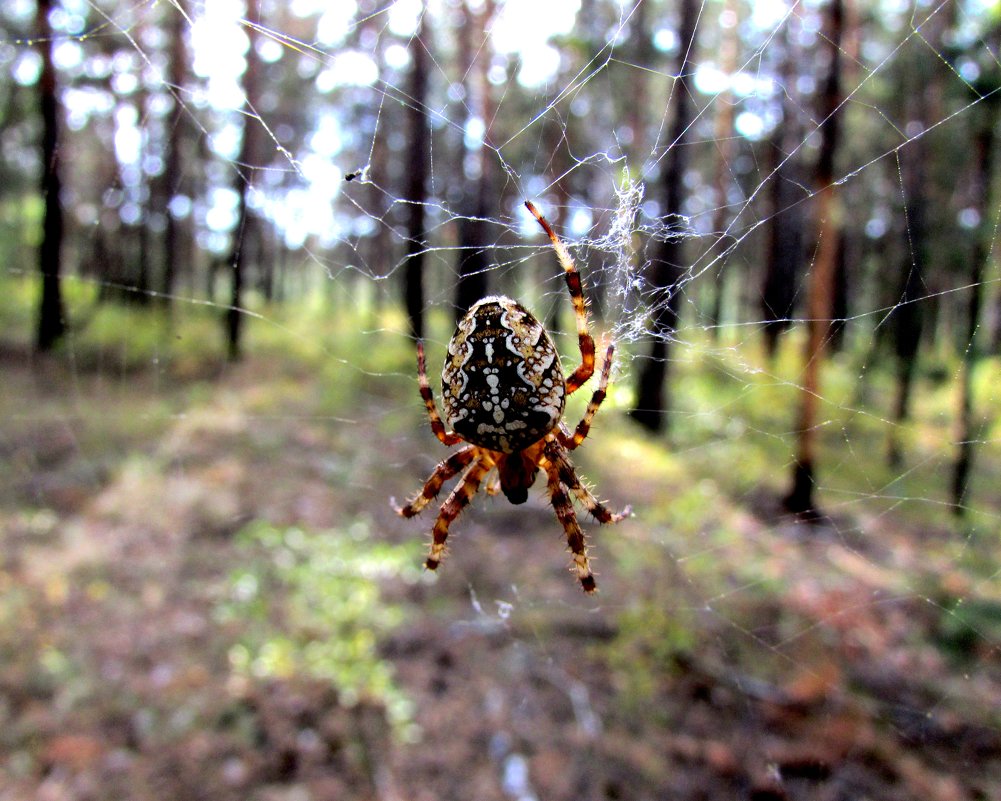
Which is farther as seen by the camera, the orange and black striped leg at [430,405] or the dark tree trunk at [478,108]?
the dark tree trunk at [478,108]

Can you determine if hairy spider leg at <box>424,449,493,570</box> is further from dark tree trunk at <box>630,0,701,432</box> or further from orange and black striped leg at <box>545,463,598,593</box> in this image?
dark tree trunk at <box>630,0,701,432</box>

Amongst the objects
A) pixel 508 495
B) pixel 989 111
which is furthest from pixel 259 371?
pixel 989 111

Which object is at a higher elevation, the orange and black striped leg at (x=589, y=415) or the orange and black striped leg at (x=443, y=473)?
the orange and black striped leg at (x=589, y=415)

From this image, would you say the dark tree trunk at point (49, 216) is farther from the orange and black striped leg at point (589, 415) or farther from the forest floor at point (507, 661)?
the orange and black striped leg at point (589, 415)

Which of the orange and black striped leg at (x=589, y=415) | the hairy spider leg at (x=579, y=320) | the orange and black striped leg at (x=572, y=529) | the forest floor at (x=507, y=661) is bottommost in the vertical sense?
the forest floor at (x=507, y=661)

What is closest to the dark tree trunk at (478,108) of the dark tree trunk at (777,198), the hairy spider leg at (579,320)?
the dark tree trunk at (777,198)

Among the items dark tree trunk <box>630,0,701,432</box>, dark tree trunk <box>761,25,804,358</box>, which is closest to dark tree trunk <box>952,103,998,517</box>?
dark tree trunk <box>761,25,804,358</box>

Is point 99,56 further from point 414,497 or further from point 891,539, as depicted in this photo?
point 891,539

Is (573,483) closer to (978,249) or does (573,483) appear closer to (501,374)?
(501,374)
